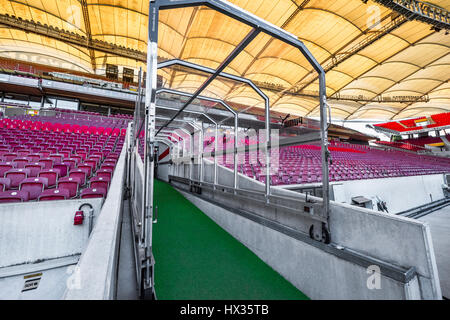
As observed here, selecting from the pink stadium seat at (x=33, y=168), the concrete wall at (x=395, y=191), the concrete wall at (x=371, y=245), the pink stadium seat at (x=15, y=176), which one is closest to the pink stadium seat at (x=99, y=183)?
the pink stadium seat at (x=15, y=176)

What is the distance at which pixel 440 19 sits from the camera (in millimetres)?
9555

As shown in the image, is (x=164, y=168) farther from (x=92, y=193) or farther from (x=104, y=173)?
(x=92, y=193)

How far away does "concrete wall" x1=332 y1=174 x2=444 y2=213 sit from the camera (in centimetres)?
446

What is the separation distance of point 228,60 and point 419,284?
233 centimetres

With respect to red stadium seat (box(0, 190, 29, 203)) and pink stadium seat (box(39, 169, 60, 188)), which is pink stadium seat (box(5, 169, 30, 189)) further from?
red stadium seat (box(0, 190, 29, 203))

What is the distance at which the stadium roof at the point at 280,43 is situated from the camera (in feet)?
37.0

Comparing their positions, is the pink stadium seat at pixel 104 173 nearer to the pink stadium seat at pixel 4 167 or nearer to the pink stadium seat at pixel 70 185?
the pink stadium seat at pixel 70 185

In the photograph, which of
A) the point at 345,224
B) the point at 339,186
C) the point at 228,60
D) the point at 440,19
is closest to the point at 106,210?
the point at 228,60

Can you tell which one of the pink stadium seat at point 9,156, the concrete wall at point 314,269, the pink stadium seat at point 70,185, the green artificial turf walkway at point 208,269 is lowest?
the green artificial turf walkway at point 208,269

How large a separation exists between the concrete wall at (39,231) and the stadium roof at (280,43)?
32.2 ft

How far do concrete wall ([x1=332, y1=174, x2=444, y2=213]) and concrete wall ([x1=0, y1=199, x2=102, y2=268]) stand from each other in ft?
15.7

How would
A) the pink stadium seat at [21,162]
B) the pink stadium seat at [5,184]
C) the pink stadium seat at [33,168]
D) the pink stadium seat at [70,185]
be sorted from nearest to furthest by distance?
the pink stadium seat at [5,184], the pink stadium seat at [70,185], the pink stadium seat at [33,168], the pink stadium seat at [21,162]

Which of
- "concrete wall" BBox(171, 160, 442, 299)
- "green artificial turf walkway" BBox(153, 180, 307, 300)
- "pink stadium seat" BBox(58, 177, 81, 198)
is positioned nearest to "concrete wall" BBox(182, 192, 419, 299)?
"concrete wall" BBox(171, 160, 442, 299)

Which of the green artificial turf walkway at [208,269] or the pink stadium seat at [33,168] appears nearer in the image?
the green artificial turf walkway at [208,269]
